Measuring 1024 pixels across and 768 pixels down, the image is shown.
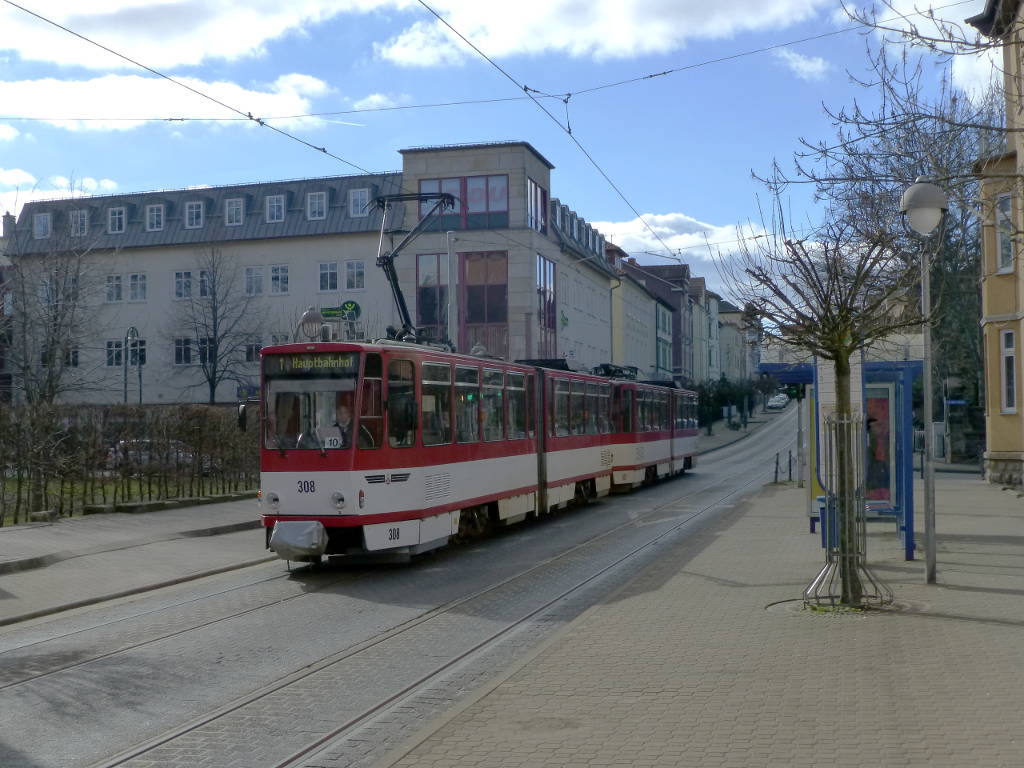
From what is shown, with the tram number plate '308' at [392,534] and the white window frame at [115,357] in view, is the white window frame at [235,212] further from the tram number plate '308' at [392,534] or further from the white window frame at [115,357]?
the tram number plate '308' at [392,534]

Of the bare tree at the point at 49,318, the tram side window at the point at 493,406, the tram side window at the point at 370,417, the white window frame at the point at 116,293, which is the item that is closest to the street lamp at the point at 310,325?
the tram side window at the point at 370,417

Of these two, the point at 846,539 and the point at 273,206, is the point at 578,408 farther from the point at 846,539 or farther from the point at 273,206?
the point at 273,206

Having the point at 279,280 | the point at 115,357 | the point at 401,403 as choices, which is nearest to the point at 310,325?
the point at 401,403

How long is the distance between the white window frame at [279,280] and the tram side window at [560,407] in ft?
111

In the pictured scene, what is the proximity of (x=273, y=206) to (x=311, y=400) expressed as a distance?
43.4m

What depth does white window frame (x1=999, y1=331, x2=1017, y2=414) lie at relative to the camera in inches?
1156

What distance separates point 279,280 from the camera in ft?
182

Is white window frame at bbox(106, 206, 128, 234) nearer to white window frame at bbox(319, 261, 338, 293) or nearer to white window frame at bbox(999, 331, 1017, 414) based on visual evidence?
white window frame at bbox(319, 261, 338, 293)

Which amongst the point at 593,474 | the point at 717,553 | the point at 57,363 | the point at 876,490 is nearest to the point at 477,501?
the point at 717,553

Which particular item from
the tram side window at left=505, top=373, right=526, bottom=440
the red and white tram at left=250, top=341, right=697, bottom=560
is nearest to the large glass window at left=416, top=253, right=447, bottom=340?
the tram side window at left=505, top=373, right=526, bottom=440

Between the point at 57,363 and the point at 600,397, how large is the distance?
12.8 metres

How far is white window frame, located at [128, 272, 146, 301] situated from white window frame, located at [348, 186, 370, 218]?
11590 mm

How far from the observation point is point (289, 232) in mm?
55094

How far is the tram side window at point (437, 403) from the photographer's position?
51.9 ft
